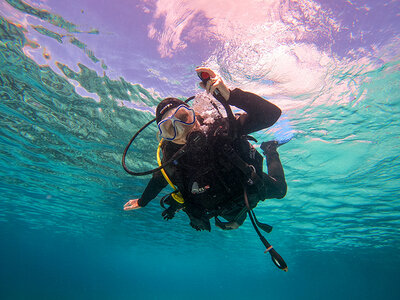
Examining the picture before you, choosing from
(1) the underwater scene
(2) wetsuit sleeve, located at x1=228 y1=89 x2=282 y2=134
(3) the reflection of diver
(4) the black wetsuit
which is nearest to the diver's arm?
(3) the reflection of diver

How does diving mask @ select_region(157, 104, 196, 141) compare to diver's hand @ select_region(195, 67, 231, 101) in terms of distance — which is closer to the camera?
diver's hand @ select_region(195, 67, 231, 101)

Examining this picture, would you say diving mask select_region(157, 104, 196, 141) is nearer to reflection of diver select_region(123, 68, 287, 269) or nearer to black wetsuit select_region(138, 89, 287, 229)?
reflection of diver select_region(123, 68, 287, 269)

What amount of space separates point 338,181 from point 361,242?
19.8 meters

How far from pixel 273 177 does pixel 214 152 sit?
114 inches

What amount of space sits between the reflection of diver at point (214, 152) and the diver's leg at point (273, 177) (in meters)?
1.60

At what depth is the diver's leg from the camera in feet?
18.0

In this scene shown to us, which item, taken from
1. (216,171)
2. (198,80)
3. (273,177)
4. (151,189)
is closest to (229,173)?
(216,171)

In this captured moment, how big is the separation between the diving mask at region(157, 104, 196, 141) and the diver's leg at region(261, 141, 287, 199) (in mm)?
2921

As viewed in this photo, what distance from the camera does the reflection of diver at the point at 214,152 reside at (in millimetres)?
3189

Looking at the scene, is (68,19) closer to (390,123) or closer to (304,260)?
(390,123)

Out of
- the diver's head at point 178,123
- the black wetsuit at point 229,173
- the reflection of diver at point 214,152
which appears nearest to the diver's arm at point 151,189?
the reflection of diver at point 214,152

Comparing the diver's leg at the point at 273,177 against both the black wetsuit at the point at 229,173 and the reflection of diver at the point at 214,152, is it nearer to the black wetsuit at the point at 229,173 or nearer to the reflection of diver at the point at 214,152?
the black wetsuit at the point at 229,173

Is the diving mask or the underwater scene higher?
the underwater scene

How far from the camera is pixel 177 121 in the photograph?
125 inches
